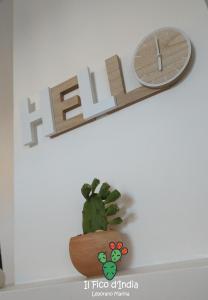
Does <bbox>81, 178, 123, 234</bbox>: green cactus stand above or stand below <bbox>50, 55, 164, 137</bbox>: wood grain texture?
below

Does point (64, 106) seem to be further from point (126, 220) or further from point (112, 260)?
point (112, 260)

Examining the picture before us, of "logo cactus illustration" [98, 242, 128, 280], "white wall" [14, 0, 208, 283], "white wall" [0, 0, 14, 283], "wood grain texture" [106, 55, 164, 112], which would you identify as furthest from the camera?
"white wall" [0, 0, 14, 283]

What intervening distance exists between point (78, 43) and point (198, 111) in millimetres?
680

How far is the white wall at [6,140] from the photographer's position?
1796 millimetres

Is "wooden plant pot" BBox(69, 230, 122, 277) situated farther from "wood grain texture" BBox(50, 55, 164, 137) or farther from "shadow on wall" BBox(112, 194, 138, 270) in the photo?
"wood grain texture" BBox(50, 55, 164, 137)

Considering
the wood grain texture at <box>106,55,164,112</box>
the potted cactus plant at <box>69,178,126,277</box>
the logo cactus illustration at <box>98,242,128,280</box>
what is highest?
the wood grain texture at <box>106,55,164,112</box>

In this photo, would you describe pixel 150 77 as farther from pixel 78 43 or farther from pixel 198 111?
pixel 78 43

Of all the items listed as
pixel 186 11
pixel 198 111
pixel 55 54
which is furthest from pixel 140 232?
pixel 55 54

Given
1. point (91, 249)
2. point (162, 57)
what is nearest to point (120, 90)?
point (162, 57)

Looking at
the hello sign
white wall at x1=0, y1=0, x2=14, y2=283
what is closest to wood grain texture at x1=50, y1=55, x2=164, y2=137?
the hello sign

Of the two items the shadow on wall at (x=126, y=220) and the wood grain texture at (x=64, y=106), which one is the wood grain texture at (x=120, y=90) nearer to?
the wood grain texture at (x=64, y=106)

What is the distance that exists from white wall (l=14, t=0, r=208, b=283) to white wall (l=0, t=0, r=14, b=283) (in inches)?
18.5

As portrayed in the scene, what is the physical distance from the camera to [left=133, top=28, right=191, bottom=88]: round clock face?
1059mm

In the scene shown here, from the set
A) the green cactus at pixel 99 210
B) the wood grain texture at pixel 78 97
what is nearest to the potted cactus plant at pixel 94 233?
the green cactus at pixel 99 210
